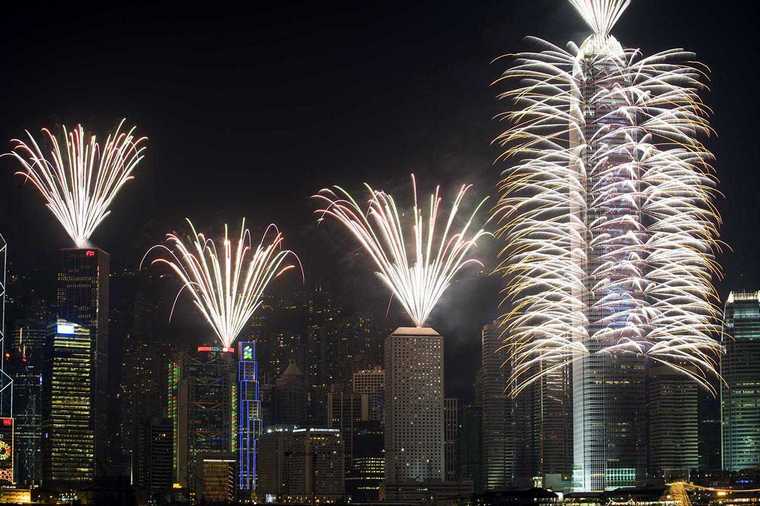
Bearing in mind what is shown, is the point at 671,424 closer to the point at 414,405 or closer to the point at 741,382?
the point at 741,382

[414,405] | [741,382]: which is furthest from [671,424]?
[414,405]

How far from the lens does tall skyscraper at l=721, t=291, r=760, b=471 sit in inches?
6688

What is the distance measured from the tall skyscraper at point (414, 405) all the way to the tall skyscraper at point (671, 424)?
32.1 metres

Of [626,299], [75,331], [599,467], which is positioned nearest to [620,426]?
[599,467]

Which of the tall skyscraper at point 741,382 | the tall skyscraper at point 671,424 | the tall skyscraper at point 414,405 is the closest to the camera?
the tall skyscraper at point 671,424

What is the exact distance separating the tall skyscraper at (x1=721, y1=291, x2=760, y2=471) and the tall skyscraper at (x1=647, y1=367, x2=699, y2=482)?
6.15 meters

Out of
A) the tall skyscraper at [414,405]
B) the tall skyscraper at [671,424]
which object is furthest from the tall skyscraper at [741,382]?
the tall skyscraper at [414,405]

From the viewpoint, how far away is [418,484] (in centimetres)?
18550

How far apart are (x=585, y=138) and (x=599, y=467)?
153ft

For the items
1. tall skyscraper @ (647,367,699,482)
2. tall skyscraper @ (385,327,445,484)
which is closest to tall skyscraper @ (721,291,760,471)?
tall skyscraper @ (647,367,699,482)

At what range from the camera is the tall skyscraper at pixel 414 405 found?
183250mm

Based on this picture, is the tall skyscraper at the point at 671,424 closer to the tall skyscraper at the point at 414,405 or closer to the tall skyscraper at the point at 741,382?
the tall skyscraper at the point at 741,382

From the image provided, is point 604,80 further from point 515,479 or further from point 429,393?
point 515,479

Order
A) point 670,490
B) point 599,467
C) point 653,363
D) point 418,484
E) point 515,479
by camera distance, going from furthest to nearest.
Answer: point 515,479 → point 418,484 → point 653,363 → point 599,467 → point 670,490
